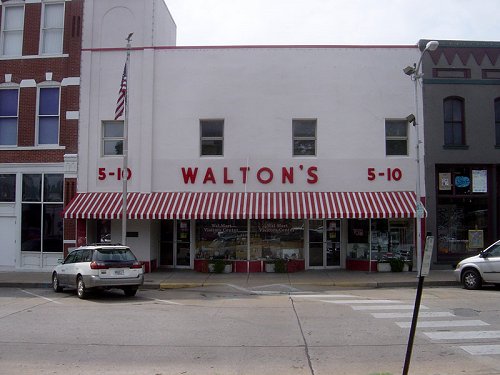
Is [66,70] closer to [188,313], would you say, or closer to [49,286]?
[49,286]

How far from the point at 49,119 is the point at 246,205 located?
360 inches

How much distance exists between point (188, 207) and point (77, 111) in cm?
627

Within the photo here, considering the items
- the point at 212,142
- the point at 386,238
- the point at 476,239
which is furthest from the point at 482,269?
the point at 212,142

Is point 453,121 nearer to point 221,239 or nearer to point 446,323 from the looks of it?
point 221,239

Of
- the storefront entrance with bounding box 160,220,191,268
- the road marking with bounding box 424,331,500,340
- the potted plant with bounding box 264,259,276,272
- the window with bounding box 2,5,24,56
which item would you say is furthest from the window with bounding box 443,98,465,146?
the window with bounding box 2,5,24,56

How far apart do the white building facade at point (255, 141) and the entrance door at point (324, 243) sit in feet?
0.13

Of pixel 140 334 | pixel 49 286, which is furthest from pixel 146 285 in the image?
pixel 140 334

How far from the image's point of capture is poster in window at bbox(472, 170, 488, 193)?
2095 cm

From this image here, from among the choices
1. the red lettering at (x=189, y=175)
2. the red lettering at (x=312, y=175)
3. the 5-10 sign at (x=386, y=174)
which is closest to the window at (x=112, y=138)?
the red lettering at (x=189, y=175)

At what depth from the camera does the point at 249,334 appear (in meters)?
9.98

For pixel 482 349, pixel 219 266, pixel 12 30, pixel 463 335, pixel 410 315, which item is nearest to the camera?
pixel 482 349

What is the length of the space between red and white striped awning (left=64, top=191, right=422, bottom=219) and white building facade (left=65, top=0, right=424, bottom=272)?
0.12 m

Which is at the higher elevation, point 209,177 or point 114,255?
point 209,177

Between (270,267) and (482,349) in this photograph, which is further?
(270,267)
